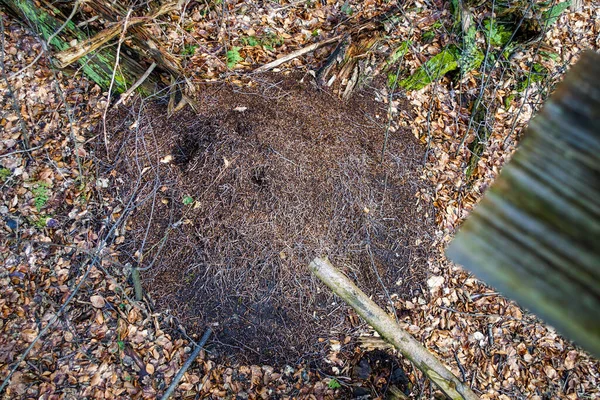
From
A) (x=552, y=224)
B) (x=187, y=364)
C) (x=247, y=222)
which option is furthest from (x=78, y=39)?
(x=552, y=224)

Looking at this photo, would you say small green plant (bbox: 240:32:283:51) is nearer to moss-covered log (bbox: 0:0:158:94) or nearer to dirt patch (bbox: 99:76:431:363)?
dirt patch (bbox: 99:76:431:363)

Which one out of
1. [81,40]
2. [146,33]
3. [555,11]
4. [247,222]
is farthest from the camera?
[555,11]

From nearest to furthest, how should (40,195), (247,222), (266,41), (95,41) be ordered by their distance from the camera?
(95,41) → (247,222) → (40,195) → (266,41)

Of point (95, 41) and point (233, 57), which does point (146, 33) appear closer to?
point (95, 41)

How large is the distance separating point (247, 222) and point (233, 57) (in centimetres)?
229

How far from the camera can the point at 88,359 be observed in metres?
4.01

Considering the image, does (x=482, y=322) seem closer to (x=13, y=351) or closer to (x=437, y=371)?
(x=437, y=371)

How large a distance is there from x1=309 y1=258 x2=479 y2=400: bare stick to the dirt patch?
51.2 inches

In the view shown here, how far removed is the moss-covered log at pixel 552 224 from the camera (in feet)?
2.38

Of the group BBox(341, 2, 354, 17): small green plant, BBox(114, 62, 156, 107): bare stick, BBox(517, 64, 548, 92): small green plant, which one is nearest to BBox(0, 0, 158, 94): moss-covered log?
BBox(114, 62, 156, 107): bare stick

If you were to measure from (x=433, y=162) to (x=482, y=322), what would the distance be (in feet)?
6.55

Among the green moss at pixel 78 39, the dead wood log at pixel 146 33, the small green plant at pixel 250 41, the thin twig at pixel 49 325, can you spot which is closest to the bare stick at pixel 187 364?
the thin twig at pixel 49 325

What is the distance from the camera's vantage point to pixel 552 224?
774 millimetres

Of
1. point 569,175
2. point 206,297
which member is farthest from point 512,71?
point 569,175
